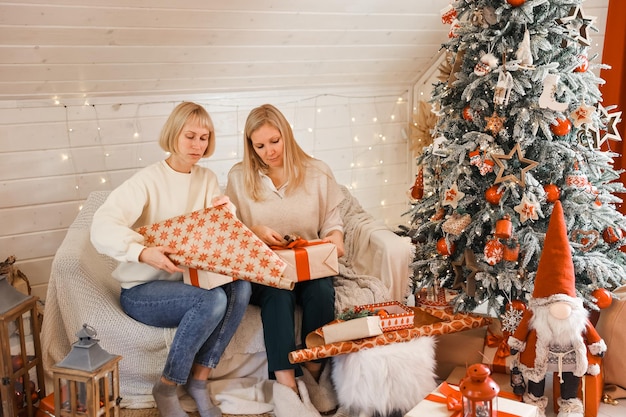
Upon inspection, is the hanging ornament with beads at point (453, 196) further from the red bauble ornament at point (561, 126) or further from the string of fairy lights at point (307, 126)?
the string of fairy lights at point (307, 126)

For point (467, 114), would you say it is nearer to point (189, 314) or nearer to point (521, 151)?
point (521, 151)

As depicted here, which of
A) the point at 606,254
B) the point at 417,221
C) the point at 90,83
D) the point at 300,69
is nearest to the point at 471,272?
the point at 417,221

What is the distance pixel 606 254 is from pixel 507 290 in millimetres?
491

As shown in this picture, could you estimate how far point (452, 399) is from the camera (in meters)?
1.98

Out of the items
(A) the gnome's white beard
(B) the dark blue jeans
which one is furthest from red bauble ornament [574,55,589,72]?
(B) the dark blue jeans

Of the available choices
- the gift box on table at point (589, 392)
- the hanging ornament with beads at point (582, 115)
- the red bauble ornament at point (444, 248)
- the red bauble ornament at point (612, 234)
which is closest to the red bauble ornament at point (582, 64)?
the hanging ornament with beads at point (582, 115)

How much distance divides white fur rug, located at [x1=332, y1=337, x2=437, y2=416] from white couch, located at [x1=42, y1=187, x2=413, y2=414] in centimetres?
32

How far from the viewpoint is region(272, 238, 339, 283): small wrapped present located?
2409 millimetres

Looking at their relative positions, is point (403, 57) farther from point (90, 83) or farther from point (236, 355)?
point (236, 355)

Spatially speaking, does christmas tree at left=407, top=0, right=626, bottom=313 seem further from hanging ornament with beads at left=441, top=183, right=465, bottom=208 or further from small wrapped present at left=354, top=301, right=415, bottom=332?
small wrapped present at left=354, top=301, right=415, bottom=332

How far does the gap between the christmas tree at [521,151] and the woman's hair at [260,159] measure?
61 cm

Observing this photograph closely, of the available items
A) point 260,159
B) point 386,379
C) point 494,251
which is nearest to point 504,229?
point 494,251

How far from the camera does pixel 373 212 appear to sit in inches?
168

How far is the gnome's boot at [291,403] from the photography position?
2.29 meters
